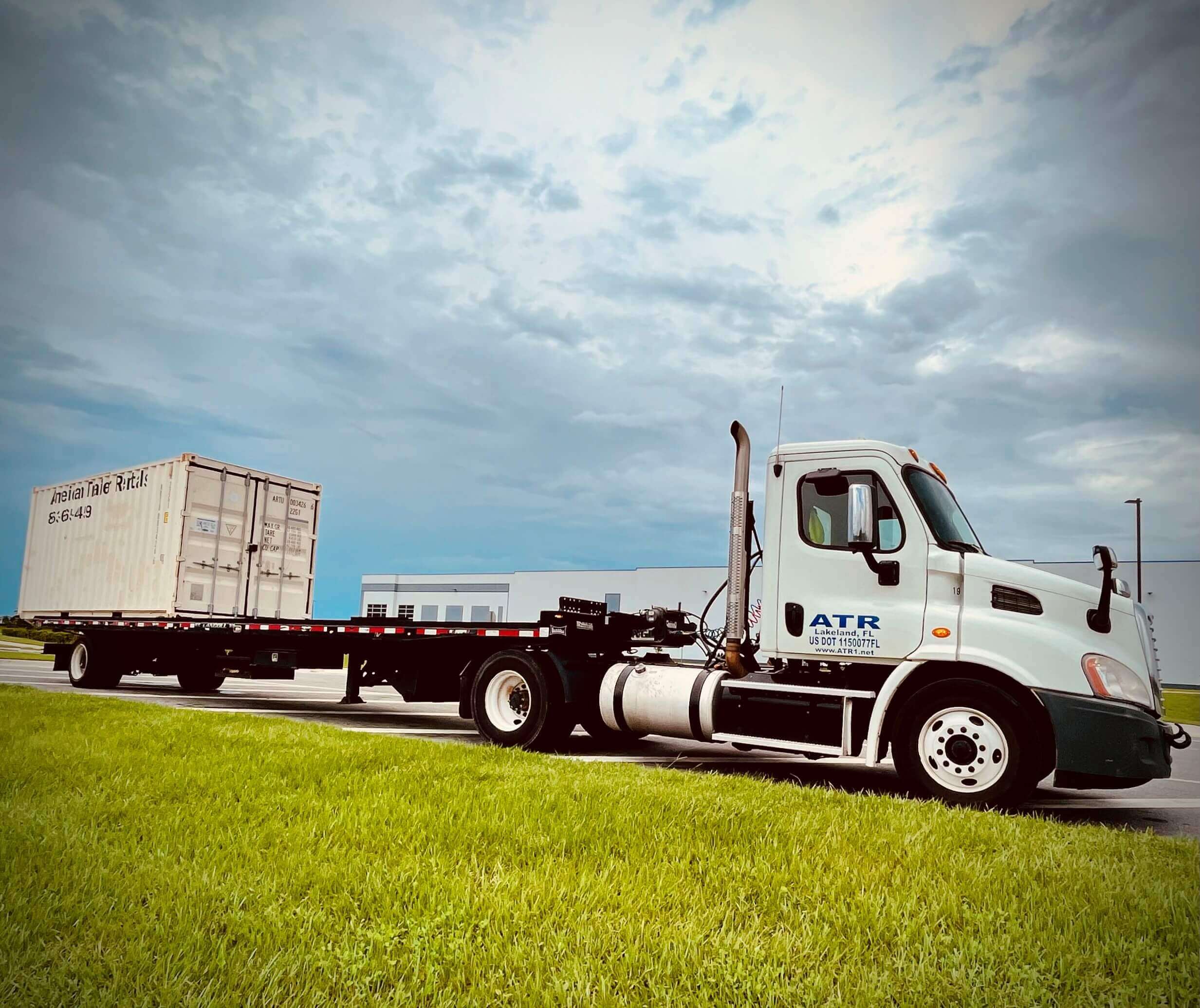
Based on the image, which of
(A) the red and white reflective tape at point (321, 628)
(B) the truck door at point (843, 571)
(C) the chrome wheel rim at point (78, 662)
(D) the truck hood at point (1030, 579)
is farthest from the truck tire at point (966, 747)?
(C) the chrome wheel rim at point (78, 662)

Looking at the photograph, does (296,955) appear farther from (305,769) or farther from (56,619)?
(56,619)

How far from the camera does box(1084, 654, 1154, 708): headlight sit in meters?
6.41

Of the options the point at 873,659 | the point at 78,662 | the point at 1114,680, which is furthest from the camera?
the point at 78,662

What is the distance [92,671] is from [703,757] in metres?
11.7

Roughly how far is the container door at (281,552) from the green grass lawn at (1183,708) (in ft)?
45.9

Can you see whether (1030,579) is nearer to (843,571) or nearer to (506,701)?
(843,571)

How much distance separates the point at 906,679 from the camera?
7.03 m

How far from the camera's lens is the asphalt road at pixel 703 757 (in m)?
7.37

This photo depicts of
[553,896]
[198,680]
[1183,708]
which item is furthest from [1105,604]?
[1183,708]

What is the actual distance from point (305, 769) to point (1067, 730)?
17.0 feet

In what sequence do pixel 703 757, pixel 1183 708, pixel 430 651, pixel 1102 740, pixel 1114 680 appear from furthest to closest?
1. pixel 1183 708
2. pixel 430 651
3. pixel 703 757
4. pixel 1114 680
5. pixel 1102 740

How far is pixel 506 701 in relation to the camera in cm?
959

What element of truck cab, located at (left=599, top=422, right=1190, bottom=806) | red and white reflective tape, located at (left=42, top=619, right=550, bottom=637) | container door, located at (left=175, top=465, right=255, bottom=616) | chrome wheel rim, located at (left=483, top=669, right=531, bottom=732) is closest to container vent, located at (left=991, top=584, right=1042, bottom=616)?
truck cab, located at (left=599, top=422, right=1190, bottom=806)

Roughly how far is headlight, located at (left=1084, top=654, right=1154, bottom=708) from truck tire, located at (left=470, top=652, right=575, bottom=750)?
4620 millimetres
